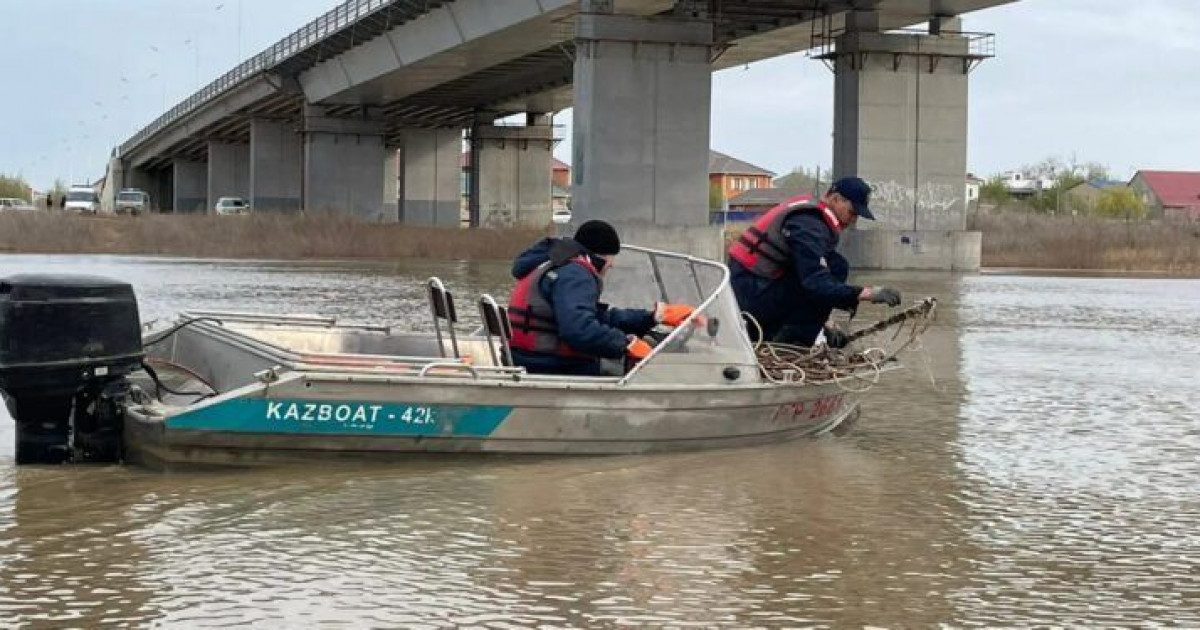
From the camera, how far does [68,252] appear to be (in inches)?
2272

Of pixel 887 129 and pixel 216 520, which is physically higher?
pixel 887 129

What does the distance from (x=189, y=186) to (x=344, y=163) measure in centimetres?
5057

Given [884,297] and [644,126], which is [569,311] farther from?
[644,126]

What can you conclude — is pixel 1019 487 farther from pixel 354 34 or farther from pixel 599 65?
pixel 354 34

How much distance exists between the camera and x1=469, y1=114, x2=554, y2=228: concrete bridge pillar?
83.1m

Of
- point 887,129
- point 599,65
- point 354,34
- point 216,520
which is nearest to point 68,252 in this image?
point 354,34

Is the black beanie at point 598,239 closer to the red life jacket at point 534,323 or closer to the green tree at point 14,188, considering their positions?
the red life jacket at point 534,323

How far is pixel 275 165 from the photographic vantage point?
8412cm

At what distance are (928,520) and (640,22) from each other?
112 feet

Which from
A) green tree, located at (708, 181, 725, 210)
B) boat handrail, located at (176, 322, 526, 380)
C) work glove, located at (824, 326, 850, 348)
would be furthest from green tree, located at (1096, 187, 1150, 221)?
boat handrail, located at (176, 322, 526, 380)

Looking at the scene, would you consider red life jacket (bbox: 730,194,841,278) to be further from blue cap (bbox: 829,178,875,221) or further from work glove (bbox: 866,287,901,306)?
work glove (bbox: 866,287,901,306)

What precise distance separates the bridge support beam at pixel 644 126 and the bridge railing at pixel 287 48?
10665 mm

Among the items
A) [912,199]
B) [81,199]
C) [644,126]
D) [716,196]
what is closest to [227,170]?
[81,199]

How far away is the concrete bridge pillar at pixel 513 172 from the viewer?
83062mm
